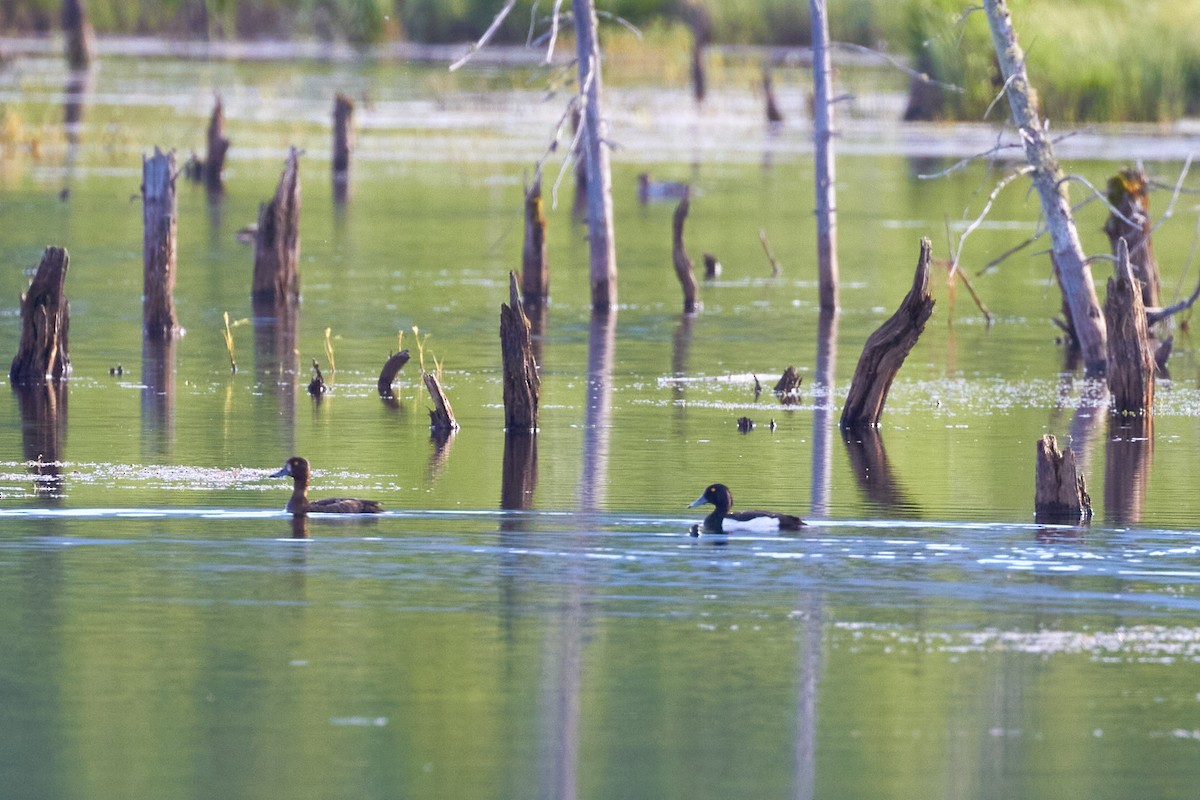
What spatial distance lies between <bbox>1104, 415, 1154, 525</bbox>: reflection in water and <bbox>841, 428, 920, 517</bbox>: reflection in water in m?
1.33

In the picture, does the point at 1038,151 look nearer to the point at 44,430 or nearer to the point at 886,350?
the point at 886,350

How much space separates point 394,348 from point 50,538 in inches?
451

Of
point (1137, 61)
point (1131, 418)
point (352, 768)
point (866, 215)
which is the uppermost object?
point (1137, 61)

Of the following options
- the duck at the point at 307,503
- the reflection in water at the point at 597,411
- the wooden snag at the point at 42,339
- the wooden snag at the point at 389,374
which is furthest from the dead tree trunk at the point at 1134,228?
the duck at the point at 307,503

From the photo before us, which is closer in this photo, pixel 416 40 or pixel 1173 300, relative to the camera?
pixel 1173 300

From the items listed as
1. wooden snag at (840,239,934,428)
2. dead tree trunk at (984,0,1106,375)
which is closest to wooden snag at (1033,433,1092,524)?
wooden snag at (840,239,934,428)

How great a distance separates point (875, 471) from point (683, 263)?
11.6 metres

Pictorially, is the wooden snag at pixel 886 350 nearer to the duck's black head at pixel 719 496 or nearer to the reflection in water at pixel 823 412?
the reflection in water at pixel 823 412

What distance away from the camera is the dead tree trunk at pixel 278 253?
93.7 feet

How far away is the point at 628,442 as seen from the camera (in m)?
20.2

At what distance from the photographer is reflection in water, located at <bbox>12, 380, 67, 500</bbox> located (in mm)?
17812

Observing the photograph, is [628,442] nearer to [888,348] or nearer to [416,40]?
[888,348]

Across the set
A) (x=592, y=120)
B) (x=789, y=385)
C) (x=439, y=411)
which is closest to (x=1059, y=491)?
(x=439, y=411)

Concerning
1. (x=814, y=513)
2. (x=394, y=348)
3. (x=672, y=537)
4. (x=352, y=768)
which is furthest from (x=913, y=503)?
(x=394, y=348)
